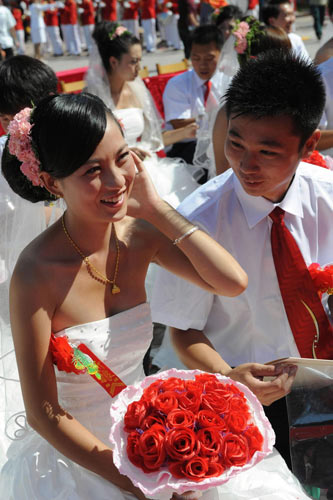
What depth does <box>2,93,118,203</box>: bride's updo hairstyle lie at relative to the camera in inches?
66.8

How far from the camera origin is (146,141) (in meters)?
5.69

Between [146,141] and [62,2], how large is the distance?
47.3ft

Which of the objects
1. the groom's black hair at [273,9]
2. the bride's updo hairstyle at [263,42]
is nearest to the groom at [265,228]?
the bride's updo hairstyle at [263,42]

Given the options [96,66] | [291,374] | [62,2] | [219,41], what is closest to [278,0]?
[219,41]

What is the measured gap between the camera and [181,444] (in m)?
1.36

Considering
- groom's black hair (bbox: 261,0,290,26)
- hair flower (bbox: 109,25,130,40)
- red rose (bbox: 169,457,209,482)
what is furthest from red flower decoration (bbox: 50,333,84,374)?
groom's black hair (bbox: 261,0,290,26)

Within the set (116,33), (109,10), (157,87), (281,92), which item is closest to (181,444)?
(281,92)

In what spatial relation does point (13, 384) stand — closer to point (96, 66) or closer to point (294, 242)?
point (294, 242)

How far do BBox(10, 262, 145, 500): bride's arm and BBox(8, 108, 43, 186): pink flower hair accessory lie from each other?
298 mm

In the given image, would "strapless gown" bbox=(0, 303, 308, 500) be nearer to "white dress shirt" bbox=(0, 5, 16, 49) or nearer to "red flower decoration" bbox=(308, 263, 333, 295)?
"red flower decoration" bbox=(308, 263, 333, 295)

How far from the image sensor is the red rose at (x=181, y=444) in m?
1.34

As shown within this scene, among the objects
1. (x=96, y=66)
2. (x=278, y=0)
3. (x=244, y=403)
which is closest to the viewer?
(x=244, y=403)

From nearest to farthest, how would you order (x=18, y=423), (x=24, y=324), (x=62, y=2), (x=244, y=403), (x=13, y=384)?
1. (x=244, y=403)
2. (x=24, y=324)
3. (x=18, y=423)
4. (x=13, y=384)
5. (x=62, y=2)

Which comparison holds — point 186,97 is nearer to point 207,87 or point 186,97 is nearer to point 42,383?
point 207,87
